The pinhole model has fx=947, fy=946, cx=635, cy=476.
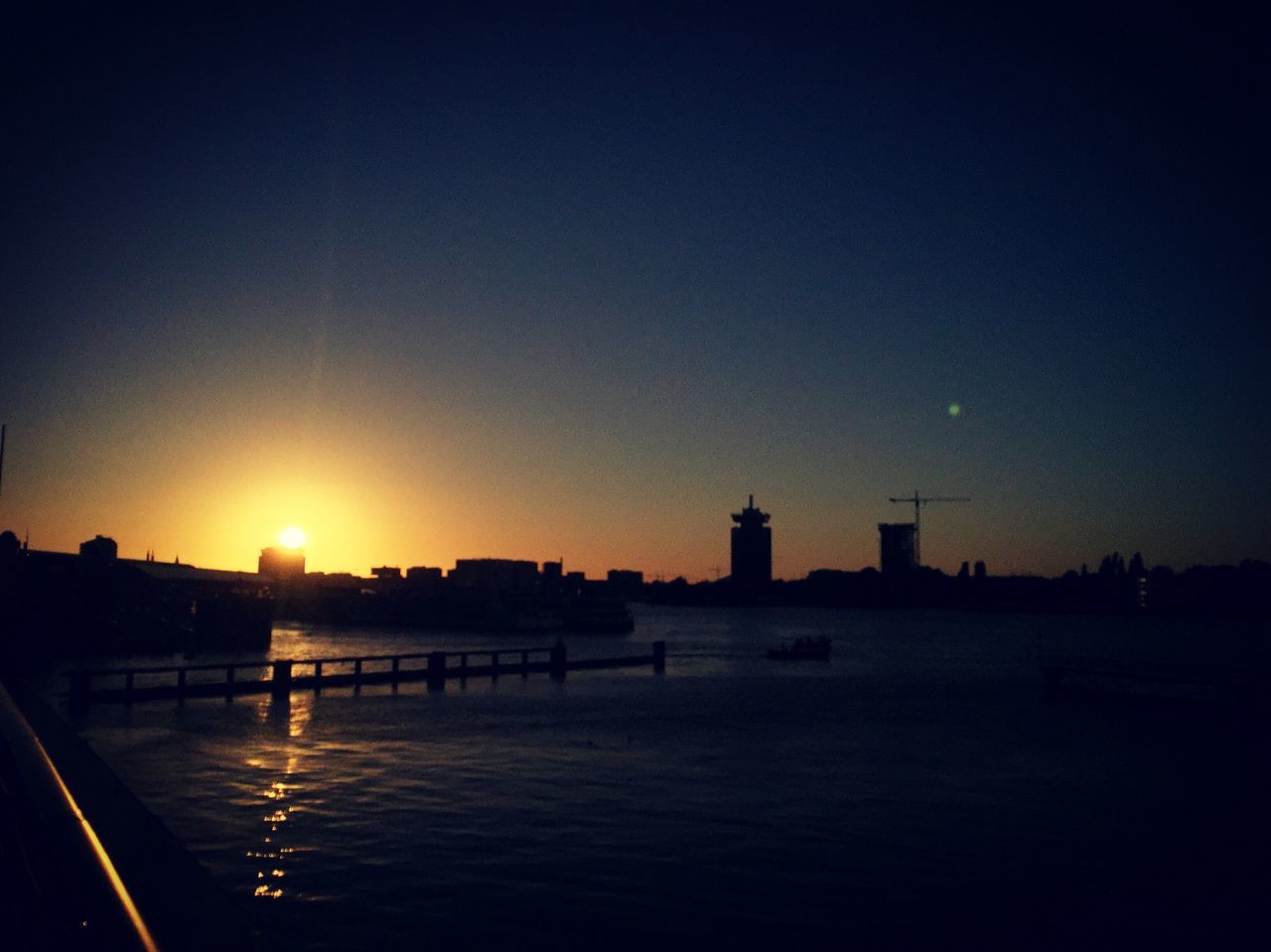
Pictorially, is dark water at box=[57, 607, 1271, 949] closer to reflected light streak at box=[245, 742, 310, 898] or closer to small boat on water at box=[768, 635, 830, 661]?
reflected light streak at box=[245, 742, 310, 898]


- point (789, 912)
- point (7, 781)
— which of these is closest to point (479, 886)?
point (789, 912)

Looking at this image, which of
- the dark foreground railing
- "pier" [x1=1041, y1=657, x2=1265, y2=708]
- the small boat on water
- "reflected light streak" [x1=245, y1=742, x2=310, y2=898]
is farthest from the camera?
the small boat on water

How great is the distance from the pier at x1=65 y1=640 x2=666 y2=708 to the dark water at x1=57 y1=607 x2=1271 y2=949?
61.6 inches

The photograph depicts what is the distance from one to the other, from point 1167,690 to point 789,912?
70.3 m

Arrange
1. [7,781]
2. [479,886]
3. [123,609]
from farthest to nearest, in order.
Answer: [123,609] → [479,886] → [7,781]

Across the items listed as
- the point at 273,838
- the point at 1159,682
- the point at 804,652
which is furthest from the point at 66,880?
the point at 804,652

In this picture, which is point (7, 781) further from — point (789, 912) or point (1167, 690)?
point (1167, 690)

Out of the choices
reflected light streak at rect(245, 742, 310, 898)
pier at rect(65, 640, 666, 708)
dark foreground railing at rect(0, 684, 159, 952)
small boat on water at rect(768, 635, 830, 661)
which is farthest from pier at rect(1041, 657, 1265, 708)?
dark foreground railing at rect(0, 684, 159, 952)

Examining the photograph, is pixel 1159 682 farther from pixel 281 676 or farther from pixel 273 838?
pixel 273 838

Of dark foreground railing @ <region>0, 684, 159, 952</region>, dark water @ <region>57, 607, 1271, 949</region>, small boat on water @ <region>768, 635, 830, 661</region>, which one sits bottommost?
small boat on water @ <region>768, 635, 830, 661</region>

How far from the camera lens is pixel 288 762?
33219mm

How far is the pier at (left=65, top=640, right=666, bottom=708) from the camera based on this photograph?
46125 millimetres

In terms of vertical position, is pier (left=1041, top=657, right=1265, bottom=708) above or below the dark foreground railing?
below

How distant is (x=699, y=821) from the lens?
85.4ft
